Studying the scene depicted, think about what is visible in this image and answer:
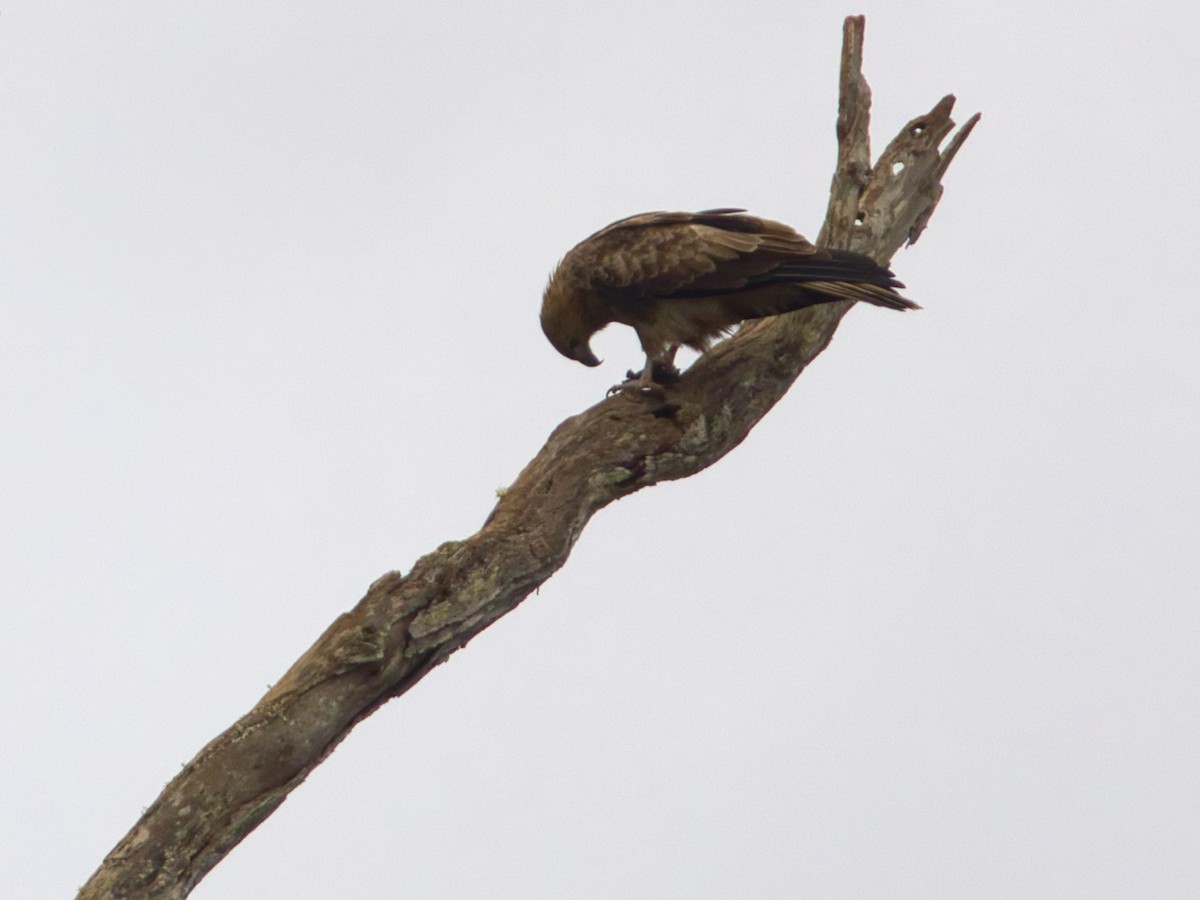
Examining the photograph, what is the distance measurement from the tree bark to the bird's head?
689mm

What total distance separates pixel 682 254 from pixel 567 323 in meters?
0.91

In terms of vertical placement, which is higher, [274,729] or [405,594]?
[405,594]

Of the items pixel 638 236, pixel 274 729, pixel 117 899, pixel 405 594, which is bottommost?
pixel 117 899

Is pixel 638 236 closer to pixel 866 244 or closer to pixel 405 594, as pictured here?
pixel 866 244

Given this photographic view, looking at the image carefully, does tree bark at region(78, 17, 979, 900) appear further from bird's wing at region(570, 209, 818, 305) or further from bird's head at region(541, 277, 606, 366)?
bird's head at region(541, 277, 606, 366)

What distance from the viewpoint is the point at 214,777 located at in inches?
258

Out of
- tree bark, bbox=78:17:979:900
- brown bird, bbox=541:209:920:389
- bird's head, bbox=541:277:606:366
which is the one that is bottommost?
tree bark, bbox=78:17:979:900

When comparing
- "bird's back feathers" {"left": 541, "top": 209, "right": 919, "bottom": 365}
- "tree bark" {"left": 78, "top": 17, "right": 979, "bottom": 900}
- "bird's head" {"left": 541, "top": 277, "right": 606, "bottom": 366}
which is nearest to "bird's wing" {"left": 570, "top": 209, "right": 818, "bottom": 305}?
"bird's back feathers" {"left": 541, "top": 209, "right": 919, "bottom": 365}

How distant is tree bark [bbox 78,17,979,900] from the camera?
651 cm

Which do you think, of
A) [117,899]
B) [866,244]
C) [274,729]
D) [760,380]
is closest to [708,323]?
[760,380]

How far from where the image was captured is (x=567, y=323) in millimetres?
8633

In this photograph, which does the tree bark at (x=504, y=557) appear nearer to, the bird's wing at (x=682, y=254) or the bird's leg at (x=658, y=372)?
the bird's leg at (x=658, y=372)

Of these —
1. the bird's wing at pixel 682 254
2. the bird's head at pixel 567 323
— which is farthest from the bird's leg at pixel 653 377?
the bird's head at pixel 567 323

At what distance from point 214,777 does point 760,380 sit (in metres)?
3.24
